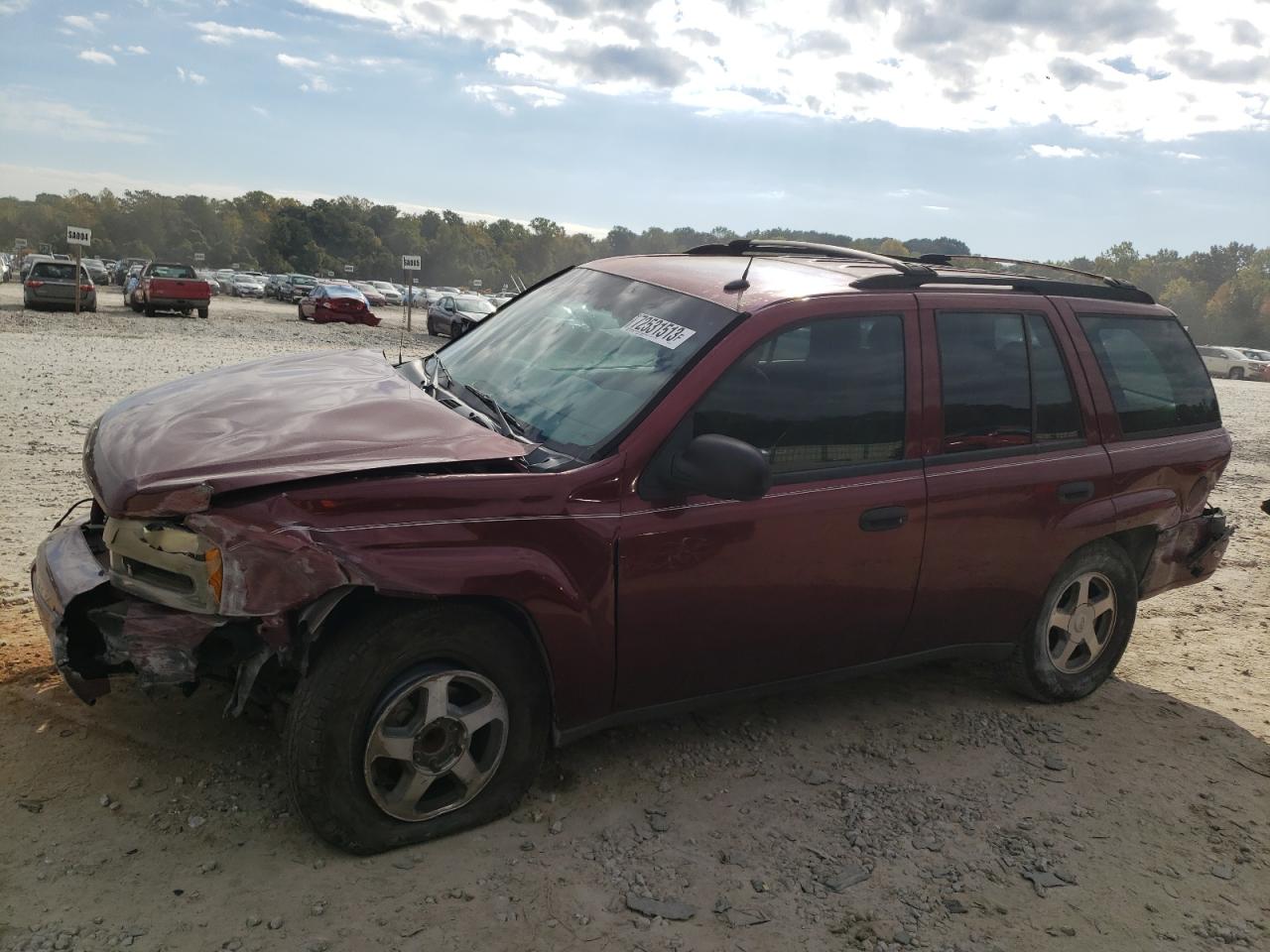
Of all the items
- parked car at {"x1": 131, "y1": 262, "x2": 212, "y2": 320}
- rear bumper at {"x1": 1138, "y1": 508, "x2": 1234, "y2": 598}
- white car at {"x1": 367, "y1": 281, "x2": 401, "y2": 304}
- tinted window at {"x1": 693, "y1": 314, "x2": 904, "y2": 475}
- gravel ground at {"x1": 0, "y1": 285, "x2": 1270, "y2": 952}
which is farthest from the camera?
white car at {"x1": 367, "y1": 281, "x2": 401, "y2": 304}

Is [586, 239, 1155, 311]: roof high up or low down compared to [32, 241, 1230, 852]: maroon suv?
up

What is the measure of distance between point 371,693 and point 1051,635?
10.1 feet

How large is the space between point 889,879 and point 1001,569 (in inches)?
58.4

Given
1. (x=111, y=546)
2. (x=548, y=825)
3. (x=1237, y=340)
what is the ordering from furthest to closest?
(x=1237, y=340), (x=548, y=825), (x=111, y=546)

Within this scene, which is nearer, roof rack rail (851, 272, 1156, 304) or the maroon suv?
the maroon suv

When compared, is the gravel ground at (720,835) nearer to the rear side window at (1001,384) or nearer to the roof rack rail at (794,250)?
the rear side window at (1001,384)

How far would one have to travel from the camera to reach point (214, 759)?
3.50m

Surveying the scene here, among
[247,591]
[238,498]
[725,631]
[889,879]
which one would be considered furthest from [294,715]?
[889,879]

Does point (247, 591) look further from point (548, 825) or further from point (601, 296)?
point (601, 296)

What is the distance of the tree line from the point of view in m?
92.4

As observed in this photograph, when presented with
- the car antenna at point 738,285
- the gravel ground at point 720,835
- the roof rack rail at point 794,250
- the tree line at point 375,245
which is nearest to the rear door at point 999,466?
the roof rack rail at point 794,250

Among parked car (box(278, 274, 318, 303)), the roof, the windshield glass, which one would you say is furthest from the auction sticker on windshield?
parked car (box(278, 274, 318, 303))

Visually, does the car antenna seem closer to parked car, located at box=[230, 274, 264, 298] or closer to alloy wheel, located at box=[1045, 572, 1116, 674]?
alloy wheel, located at box=[1045, 572, 1116, 674]

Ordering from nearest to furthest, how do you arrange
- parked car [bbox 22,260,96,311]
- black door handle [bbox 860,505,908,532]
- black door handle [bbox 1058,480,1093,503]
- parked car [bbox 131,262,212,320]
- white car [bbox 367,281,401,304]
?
black door handle [bbox 860,505,908,532] < black door handle [bbox 1058,480,1093,503] < parked car [bbox 22,260,96,311] < parked car [bbox 131,262,212,320] < white car [bbox 367,281,401,304]
